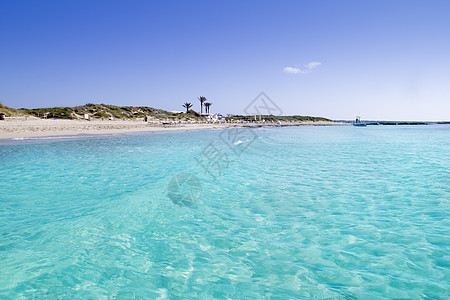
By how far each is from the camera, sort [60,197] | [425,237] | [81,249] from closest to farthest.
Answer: [81,249] → [425,237] → [60,197]

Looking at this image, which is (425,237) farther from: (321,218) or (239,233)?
(239,233)

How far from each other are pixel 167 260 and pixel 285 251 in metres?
2.24

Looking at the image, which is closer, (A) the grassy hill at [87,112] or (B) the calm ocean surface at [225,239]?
(B) the calm ocean surface at [225,239]

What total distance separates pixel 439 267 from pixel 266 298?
10.2ft

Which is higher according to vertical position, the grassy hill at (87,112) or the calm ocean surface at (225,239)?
the grassy hill at (87,112)

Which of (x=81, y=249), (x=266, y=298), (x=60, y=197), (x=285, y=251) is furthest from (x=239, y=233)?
(x=60, y=197)

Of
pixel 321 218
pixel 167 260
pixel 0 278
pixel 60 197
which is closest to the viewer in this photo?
pixel 0 278

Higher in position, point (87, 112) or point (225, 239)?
point (87, 112)

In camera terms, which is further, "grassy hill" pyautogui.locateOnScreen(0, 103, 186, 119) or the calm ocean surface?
"grassy hill" pyautogui.locateOnScreen(0, 103, 186, 119)

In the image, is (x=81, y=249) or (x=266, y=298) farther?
(x=81, y=249)

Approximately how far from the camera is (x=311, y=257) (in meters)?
4.45

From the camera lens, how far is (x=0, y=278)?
384 cm

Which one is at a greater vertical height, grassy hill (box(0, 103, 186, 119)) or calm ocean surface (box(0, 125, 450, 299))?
grassy hill (box(0, 103, 186, 119))

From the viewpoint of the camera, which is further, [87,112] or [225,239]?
[87,112]
